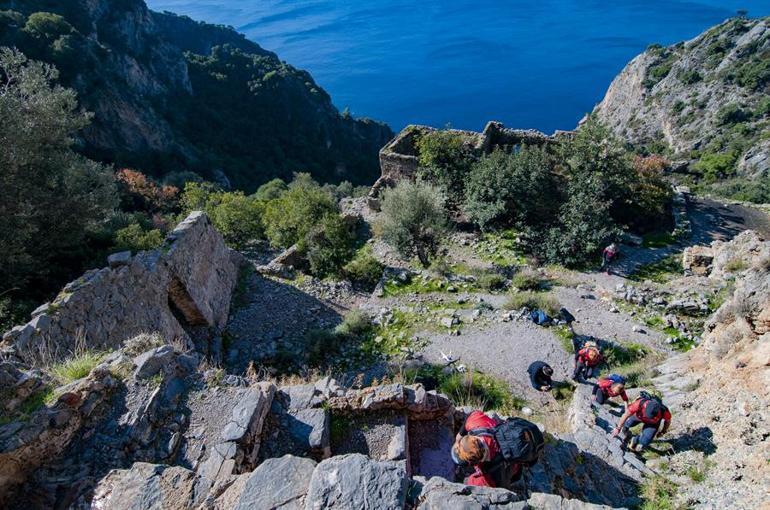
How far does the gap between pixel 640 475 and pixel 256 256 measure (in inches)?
554

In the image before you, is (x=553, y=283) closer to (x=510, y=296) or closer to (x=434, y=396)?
(x=510, y=296)

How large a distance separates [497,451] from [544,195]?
14.0m

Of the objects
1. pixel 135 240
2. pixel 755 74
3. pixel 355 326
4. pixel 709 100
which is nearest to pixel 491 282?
pixel 355 326

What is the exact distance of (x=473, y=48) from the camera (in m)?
90.7

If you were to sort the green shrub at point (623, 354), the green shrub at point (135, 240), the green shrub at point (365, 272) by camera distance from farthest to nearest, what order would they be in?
the green shrub at point (365, 272)
the green shrub at point (135, 240)
the green shrub at point (623, 354)

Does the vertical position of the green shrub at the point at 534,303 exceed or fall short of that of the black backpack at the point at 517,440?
it falls short

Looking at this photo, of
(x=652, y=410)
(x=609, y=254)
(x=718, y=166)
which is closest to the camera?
(x=652, y=410)

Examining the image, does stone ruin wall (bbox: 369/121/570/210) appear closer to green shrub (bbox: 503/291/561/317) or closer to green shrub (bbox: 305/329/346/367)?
green shrub (bbox: 503/291/561/317)

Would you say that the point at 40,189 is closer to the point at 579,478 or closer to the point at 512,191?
the point at 579,478

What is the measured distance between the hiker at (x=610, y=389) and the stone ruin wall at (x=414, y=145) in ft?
42.4

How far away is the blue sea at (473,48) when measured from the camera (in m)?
74.2

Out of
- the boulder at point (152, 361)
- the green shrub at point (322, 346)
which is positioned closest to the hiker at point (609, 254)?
the green shrub at point (322, 346)

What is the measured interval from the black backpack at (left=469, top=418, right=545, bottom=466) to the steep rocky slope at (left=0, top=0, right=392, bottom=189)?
38031 mm

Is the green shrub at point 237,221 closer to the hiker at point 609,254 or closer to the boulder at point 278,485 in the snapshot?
the hiker at point 609,254
